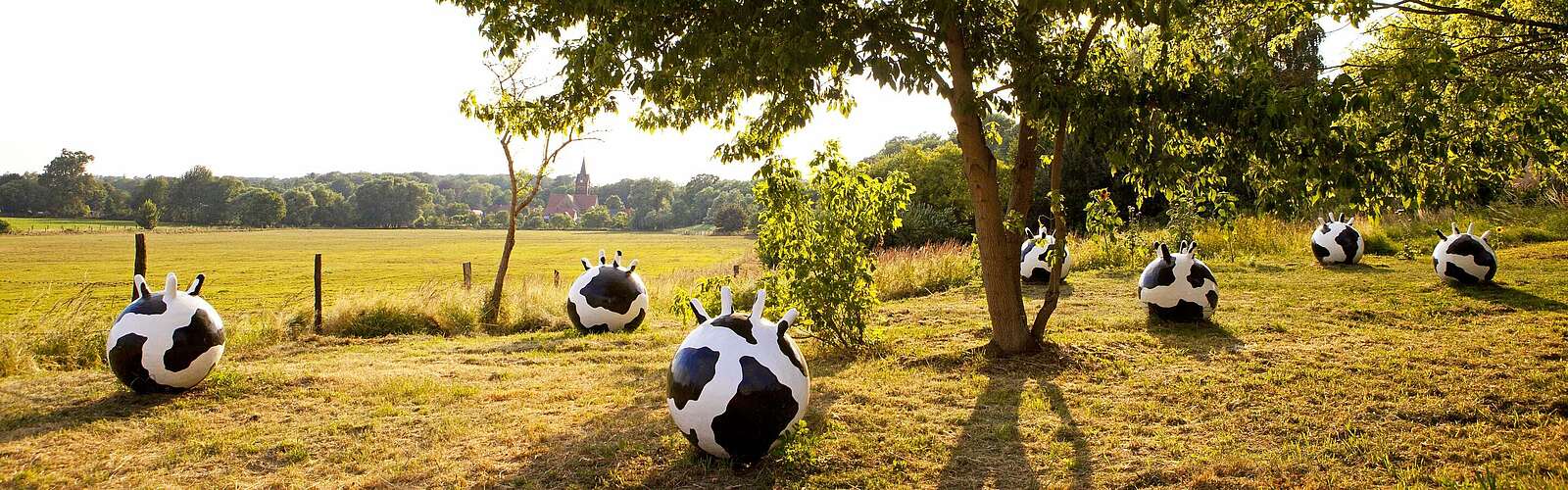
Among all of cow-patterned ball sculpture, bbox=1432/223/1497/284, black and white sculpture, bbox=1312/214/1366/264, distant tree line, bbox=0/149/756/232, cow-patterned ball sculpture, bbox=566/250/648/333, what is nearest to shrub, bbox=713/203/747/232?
distant tree line, bbox=0/149/756/232

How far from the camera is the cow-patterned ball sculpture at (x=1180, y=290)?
9844mm

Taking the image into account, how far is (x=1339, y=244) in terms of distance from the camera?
15.5 m

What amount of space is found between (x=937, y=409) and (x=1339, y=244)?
13014mm

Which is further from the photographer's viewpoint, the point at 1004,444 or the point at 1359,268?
the point at 1359,268

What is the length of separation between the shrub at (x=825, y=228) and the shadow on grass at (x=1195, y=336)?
320 centimetres

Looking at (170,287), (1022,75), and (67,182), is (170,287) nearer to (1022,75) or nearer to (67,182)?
(1022,75)

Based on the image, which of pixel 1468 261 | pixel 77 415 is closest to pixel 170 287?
pixel 77 415

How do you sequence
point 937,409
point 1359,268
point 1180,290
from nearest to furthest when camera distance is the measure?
point 937,409 → point 1180,290 → point 1359,268

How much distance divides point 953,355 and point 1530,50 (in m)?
6.03

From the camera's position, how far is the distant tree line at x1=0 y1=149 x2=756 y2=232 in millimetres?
55062

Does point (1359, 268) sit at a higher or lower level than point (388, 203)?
lower

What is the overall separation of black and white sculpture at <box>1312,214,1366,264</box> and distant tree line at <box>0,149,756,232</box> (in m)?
30.7

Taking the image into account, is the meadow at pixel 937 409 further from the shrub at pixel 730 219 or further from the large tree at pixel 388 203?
the large tree at pixel 388 203

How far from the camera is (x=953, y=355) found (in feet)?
26.9
